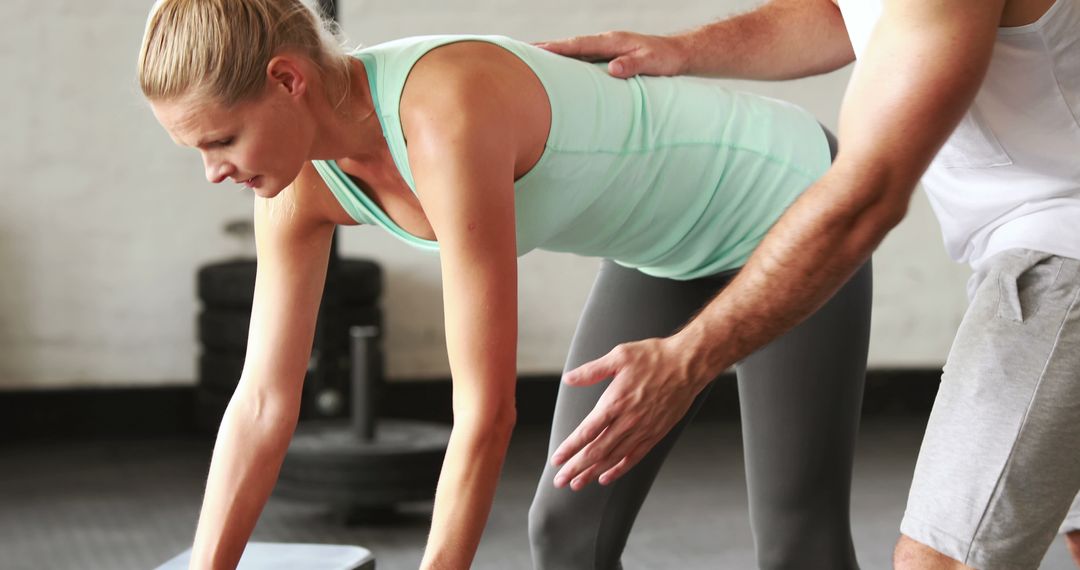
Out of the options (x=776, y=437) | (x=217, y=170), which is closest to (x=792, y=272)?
(x=776, y=437)

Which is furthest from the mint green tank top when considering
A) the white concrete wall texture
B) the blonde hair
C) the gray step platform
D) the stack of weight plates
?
the white concrete wall texture

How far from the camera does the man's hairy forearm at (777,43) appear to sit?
1.73 m

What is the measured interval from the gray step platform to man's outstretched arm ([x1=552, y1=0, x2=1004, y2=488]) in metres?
0.77

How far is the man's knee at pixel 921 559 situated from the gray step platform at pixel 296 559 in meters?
0.85

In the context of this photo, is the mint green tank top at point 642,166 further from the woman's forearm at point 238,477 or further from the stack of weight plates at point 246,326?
the stack of weight plates at point 246,326

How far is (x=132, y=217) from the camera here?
3945 millimetres

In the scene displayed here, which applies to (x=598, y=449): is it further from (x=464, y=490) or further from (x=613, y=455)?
(x=464, y=490)

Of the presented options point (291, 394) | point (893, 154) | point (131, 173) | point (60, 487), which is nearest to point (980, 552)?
point (893, 154)

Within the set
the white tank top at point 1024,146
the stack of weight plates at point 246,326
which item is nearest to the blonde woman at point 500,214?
the white tank top at point 1024,146

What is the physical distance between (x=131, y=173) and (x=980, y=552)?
10.5 feet

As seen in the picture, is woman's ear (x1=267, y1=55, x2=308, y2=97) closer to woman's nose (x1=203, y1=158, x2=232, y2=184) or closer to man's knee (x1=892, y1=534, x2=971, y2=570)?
woman's nose (x1=203, y1=158, x2=232, y2=184)

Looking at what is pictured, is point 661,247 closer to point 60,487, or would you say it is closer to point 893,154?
point 893,154

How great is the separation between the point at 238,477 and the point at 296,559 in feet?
1.28

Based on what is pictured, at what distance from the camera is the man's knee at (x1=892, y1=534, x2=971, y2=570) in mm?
1262
